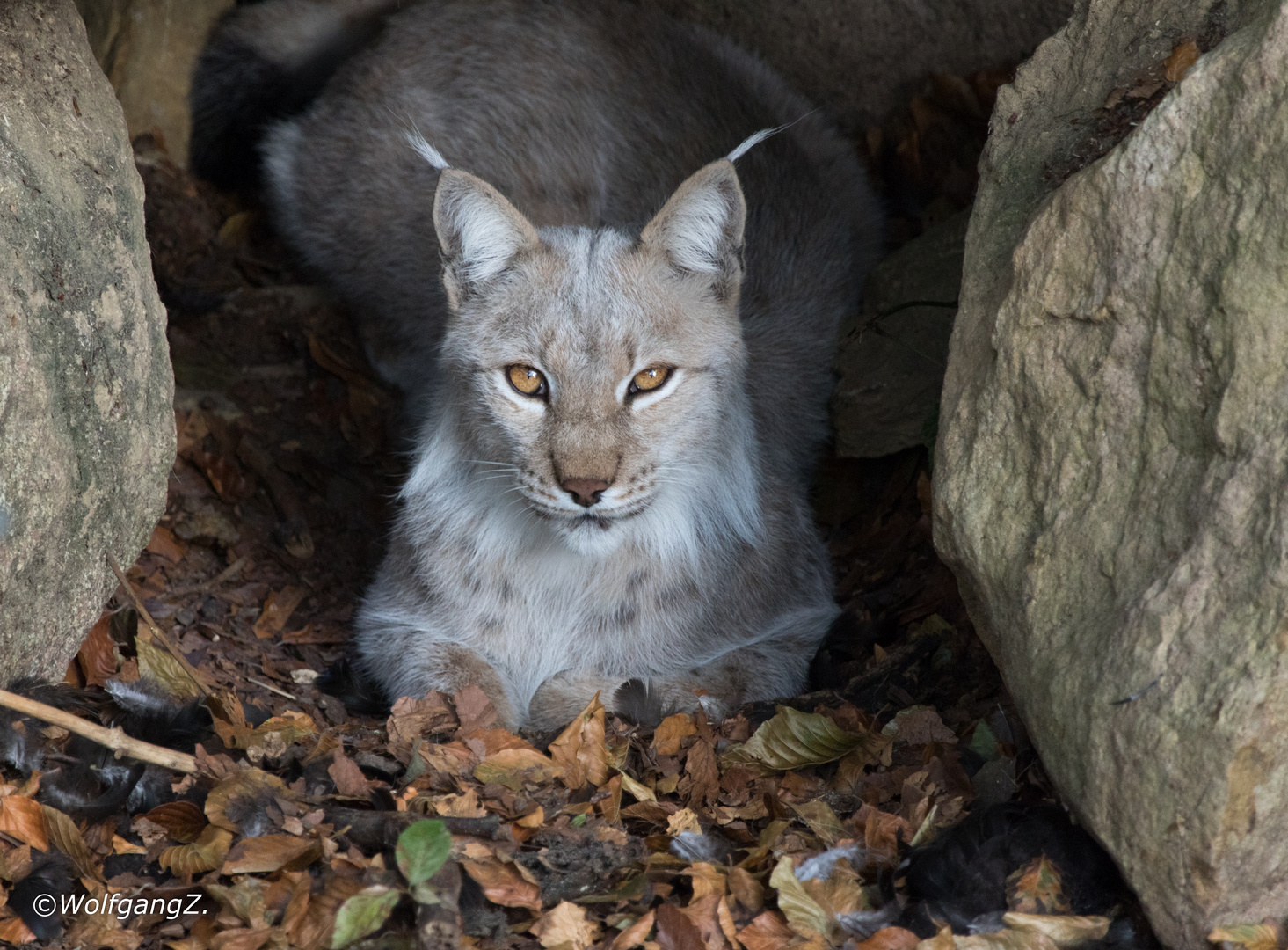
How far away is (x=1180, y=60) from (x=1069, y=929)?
1.76 m

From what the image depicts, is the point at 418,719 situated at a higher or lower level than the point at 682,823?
lower

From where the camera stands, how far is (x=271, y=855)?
2.47m

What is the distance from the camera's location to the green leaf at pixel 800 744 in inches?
119

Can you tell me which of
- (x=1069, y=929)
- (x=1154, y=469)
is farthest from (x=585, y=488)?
(x=1069, y=929)

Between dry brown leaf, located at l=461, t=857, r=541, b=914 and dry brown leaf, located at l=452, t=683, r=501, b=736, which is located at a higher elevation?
dry brown leaf, located at l=461, t=857, r=541, b=914

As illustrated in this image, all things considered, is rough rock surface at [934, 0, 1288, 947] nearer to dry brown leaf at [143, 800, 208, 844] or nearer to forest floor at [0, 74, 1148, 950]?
forest floor at [0, 74, 1148, 950]

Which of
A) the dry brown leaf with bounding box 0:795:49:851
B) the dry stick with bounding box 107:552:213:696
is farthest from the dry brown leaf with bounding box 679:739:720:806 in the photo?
the dry brown leaf with bounding box 0:795:49:851

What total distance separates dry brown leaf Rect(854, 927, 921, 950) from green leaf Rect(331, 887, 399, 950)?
91cm

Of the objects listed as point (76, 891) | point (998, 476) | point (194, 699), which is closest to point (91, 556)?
point (194, 699)

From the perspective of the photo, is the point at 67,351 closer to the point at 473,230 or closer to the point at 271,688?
the point at 473,230

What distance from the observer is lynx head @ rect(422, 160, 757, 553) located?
10.2ft

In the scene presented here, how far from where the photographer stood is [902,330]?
4.50 meters

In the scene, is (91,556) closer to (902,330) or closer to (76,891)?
(76,891)

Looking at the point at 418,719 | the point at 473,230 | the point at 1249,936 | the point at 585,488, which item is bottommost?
the point at 418,719
